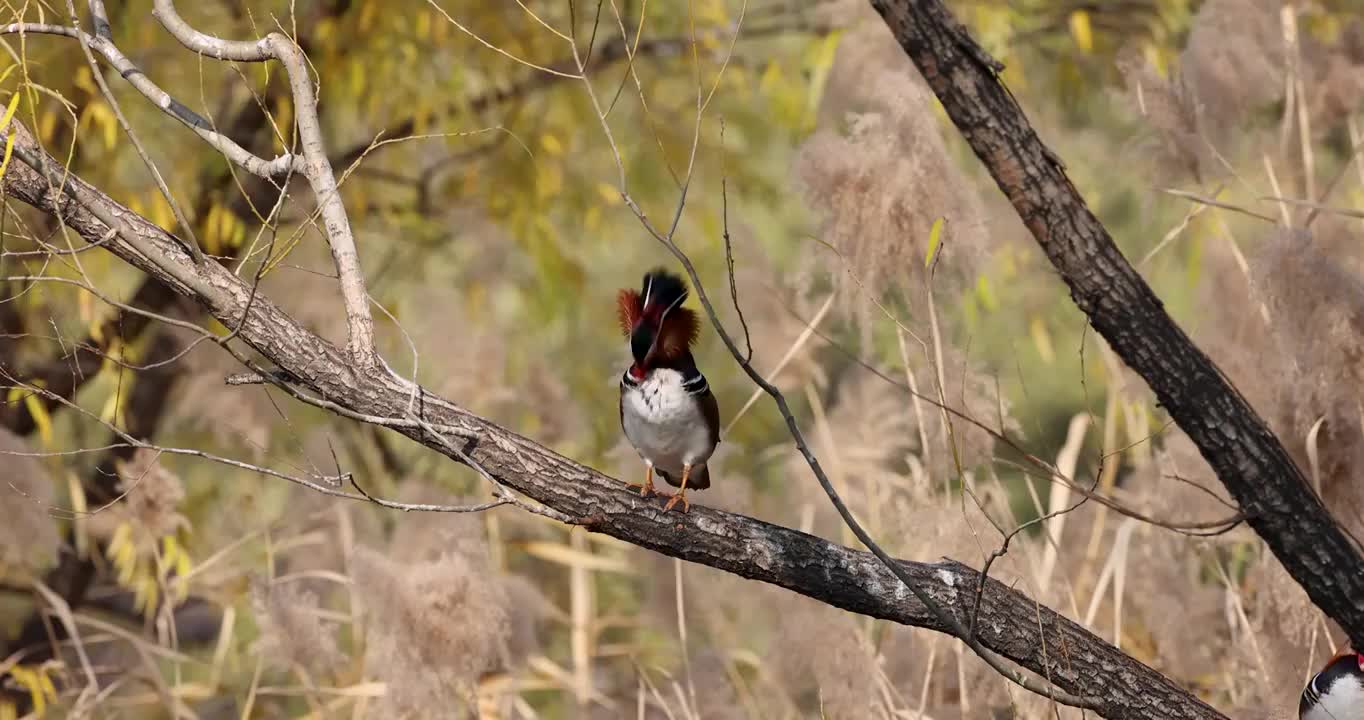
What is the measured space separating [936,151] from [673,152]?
222cm

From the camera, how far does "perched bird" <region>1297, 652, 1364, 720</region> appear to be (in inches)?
100

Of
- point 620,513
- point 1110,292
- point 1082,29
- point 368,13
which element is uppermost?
point 1082,29

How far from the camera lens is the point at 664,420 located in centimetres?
243

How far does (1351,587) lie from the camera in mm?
2488

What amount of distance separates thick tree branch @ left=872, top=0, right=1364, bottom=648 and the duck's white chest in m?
0.67

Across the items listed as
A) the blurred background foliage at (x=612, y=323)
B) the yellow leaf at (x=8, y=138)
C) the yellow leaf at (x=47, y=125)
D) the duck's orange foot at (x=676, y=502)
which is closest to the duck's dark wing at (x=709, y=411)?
the blurred background foliage at (x=612, y=323)

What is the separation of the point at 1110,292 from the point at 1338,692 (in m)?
0.87

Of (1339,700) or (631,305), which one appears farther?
(1339,700)

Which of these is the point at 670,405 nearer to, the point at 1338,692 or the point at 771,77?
the point at 1338,692

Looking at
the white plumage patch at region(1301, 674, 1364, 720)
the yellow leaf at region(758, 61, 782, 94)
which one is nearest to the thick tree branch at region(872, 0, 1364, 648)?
the white plumage patch at region(1301, 674, 1364, 720)

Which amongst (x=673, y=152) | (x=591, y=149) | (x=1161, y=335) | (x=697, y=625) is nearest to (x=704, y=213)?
(x=673, y=152)

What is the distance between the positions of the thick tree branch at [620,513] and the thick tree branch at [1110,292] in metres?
0.38

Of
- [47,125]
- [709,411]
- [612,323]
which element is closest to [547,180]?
[612,323]

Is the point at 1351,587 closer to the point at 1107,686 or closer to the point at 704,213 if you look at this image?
the point at 1107,686
